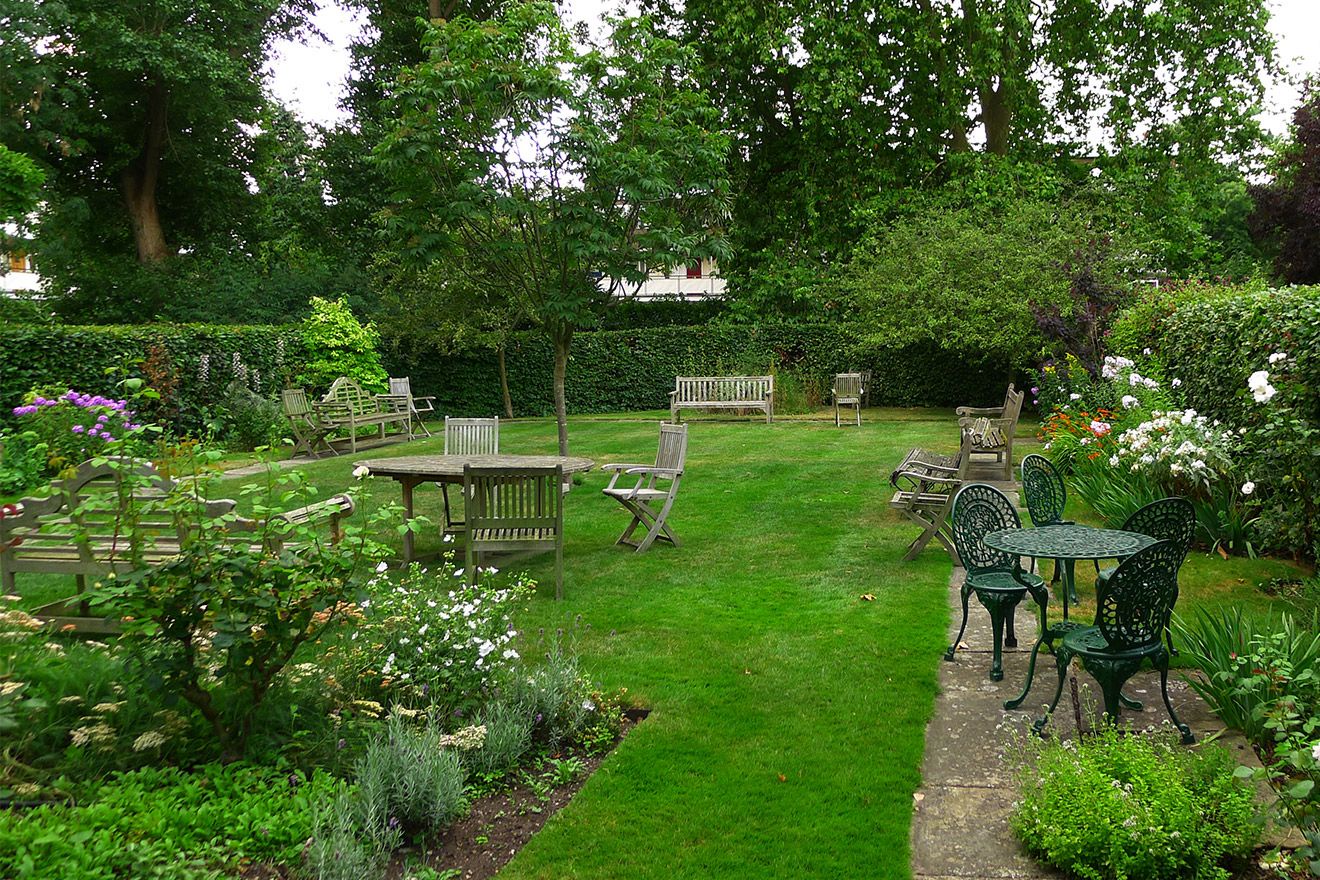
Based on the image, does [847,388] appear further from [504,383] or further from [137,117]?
[137,117]

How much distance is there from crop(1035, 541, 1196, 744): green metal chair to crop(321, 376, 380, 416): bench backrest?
13.8m

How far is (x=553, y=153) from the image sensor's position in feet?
32.7

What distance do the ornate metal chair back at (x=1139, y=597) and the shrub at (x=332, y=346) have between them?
17.2 m

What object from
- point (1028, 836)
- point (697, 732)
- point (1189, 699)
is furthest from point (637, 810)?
point (1189, 699)

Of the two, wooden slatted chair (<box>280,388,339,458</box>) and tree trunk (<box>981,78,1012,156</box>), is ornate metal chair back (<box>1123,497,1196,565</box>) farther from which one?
tree trunk (<box>981,78,1012,156</box>)

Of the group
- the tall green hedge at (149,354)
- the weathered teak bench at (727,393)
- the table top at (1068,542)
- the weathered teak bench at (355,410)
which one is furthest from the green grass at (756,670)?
the weathered teak bench at (727,393)

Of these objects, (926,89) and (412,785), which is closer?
(412,785)

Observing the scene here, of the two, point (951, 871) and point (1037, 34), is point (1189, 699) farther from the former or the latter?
point (1037, 34)

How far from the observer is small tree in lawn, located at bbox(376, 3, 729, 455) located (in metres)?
9.32

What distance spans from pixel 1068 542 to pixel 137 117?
26.0 meters

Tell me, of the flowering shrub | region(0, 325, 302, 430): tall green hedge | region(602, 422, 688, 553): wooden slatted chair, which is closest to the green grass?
region(602, 422, 688, 553): wooden slatted chair

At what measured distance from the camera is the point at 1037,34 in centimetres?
2272

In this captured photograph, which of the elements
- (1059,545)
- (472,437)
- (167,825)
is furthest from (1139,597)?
(472,437)

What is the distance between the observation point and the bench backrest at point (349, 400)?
16.1 meters
